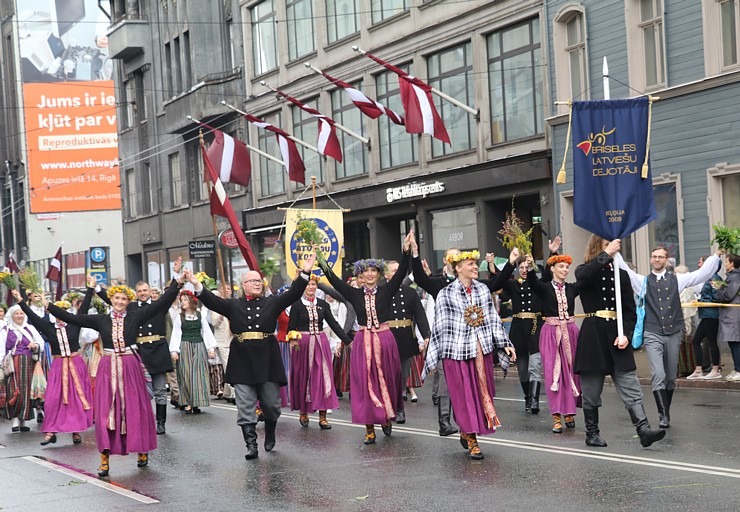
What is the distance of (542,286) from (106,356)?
4407 millimetres

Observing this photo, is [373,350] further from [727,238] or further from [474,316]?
[727,238]

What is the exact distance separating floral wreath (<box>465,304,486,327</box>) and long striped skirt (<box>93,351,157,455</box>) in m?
3.15

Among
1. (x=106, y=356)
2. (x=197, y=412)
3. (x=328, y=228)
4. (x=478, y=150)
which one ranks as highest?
(x=478, y=150)

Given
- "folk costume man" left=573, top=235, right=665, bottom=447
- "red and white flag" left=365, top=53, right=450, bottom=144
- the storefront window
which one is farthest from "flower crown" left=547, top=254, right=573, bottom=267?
the storefront window

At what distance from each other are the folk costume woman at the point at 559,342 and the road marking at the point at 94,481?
15.0 ft

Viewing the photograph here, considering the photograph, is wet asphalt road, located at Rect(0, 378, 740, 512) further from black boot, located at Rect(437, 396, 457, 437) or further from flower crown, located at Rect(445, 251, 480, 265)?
flower crown, located at Rect(445, 251, 480, 265)

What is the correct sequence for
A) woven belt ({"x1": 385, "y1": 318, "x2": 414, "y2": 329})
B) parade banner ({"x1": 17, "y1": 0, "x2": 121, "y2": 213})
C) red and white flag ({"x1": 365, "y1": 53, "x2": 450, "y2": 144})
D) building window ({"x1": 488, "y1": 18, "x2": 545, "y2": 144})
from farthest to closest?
parade banner ({"x1": 17, "y1": 0, "x2": 121, "y2": 213}) < building window ({"x1": 488, "y1": 18, "x2": 545, "y2": 144}) < red and white flag ({"x1": 365, "y1": 53, "x2": 450, "y2": 144}) < woven belt ({"x1": 385, "y1": 318, "x2": 414, "y2": 329})

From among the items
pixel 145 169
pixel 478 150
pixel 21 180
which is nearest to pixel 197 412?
pixel 478 150

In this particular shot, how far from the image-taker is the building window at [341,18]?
3412 cm

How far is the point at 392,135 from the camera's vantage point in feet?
108

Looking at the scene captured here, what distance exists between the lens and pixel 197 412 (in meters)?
17.9

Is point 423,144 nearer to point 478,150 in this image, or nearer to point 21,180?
point 478,150

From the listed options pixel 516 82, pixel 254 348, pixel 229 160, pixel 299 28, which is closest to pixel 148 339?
A: pixel 254 348

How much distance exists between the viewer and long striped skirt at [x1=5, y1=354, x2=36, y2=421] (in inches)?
665
